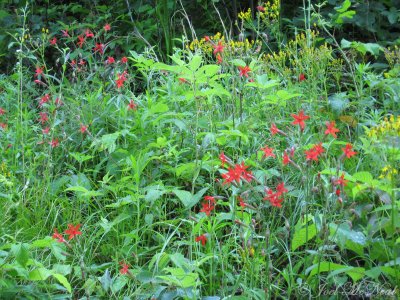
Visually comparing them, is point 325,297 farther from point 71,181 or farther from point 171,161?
point 71,181

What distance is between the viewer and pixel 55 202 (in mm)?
3199

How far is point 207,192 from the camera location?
3.11 m

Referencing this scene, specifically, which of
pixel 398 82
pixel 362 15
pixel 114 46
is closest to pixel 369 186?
pixel 398 82

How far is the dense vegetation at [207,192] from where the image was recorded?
7.89ft

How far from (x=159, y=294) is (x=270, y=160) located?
3.81 feet

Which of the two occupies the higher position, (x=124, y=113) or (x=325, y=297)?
(x=124, y=113)

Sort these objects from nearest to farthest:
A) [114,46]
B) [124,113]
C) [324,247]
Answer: [324,247]
[124,113]
[114,46]

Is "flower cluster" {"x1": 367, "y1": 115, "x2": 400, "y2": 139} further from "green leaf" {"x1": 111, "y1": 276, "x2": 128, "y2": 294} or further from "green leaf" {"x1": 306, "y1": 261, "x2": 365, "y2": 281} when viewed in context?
"green leaf" {"x1": 111, "y1": 276, "x2": 128, "y2": 294}

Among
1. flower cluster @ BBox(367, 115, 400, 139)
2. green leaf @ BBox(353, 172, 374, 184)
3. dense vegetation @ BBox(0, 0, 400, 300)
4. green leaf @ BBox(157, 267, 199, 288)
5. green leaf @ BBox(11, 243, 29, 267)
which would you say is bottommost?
dense vegetation @ BBox(0, 0, 400, 300)

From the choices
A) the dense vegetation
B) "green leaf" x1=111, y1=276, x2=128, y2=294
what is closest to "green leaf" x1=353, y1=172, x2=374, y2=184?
the dense vegetation

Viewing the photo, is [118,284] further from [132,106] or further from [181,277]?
[132,106]

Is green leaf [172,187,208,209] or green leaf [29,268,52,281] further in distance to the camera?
green leaf [172,187,208,209]

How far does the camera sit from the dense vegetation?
2404 mm

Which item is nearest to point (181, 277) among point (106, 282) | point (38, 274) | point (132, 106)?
point (106, 282)
